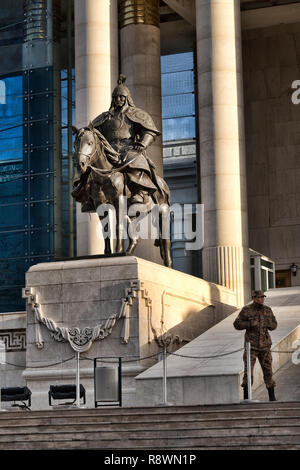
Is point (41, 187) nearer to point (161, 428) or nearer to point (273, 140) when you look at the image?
point (273, 140)

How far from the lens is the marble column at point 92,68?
36344 mm

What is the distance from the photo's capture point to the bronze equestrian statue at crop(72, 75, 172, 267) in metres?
28.4

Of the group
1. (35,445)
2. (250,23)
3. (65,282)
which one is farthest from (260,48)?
(35,445)

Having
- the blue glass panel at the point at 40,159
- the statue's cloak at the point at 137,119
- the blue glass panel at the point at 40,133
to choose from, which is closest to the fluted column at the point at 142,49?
the blue glass panel at the point at 40,133

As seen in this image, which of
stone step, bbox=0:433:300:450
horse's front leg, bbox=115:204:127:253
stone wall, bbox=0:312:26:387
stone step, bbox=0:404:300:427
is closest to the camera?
stone step, bbox=0:433:300:450

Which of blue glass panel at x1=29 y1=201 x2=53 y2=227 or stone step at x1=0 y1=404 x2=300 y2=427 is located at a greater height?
blue glass panel at x1=29 y1=201 x2=53 y2=227

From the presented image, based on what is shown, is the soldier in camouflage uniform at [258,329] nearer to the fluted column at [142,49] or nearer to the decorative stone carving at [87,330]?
the decorative stone carving at [87,330]

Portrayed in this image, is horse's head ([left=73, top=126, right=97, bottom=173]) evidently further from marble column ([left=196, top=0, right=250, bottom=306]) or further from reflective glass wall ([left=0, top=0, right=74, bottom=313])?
reflective glass wall ([left=0, top=0, right=74, bottom=313])

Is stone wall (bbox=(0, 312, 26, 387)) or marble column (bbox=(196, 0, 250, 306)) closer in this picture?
stone wall (bbox=(0, 312, 26, 387))

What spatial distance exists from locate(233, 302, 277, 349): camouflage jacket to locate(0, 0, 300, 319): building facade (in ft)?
50.5

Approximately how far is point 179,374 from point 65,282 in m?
4.60

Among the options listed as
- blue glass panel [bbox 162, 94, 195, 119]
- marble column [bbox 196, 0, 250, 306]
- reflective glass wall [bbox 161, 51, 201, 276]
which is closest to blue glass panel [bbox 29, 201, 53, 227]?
reflective glass wall [bbox 161, 51, 201, 276]

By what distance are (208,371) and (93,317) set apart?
4134 mm

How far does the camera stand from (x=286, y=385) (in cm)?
2373
